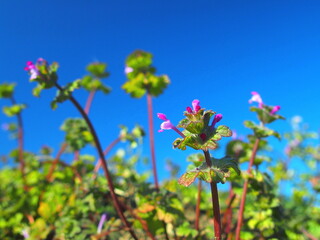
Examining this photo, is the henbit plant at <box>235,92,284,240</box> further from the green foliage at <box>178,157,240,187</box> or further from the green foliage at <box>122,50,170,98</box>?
the green foliage at <box>122,50,170,98</box>

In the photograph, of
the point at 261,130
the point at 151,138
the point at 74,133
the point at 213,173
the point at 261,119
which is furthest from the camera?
the point at 74,133

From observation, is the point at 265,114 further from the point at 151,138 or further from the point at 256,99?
the point at 151,138

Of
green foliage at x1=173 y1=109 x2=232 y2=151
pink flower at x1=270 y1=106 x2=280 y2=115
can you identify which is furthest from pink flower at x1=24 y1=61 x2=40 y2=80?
pink flower at x1=270 y1=106 x2=280 y2=115

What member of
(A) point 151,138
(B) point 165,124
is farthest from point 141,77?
(B) point 165,124

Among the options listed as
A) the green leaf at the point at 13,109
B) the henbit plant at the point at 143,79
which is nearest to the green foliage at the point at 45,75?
the henbit plant at the point at 143,79

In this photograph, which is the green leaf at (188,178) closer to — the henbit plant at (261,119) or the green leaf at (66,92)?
the henbit plant at (261,119)

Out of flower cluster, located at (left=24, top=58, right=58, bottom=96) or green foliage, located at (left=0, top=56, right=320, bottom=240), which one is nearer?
green foliage, located at (left=0, top=56, right=320, bottom=240)

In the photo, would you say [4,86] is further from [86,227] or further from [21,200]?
[86,227]
